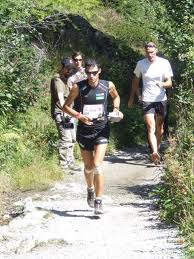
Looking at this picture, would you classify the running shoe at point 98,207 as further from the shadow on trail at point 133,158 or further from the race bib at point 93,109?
the shadow on trail at point 133,158

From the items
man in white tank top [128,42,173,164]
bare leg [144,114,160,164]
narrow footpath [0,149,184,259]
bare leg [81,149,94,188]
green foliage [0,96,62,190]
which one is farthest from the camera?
man in white tank top [128,42,173,164]

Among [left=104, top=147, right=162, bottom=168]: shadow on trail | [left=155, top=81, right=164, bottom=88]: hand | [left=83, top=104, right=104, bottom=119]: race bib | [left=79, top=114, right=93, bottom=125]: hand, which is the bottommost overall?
[left=104, top=147, right=162, bottom=168]: shadow on trail

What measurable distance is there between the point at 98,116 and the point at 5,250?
2.11 meters

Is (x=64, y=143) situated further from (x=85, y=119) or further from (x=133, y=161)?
(x=85, y=119)

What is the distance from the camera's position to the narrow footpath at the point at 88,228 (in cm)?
583

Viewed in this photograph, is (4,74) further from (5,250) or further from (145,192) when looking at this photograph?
(5,250)

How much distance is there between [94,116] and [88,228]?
4.55 feet

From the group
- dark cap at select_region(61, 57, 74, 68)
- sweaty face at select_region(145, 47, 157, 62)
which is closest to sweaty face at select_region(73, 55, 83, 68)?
dark cap at select_region(61, 57, 74, 68)

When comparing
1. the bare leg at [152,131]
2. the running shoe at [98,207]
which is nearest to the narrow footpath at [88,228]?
the running shoe at [98,207]

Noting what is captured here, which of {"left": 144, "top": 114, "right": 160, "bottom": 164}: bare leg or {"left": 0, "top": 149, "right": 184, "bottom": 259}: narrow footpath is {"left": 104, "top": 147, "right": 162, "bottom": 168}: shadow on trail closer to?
{"left": 144, "top": 114, "right": 160, "bottom": 164}: bare leg

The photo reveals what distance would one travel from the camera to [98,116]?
24.0ft

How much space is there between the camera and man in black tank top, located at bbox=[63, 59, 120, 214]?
7.22 m

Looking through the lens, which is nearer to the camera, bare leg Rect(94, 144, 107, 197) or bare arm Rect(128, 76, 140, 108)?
bare leg Rect(94, 144, 107, 197)

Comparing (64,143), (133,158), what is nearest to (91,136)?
(64,143)
